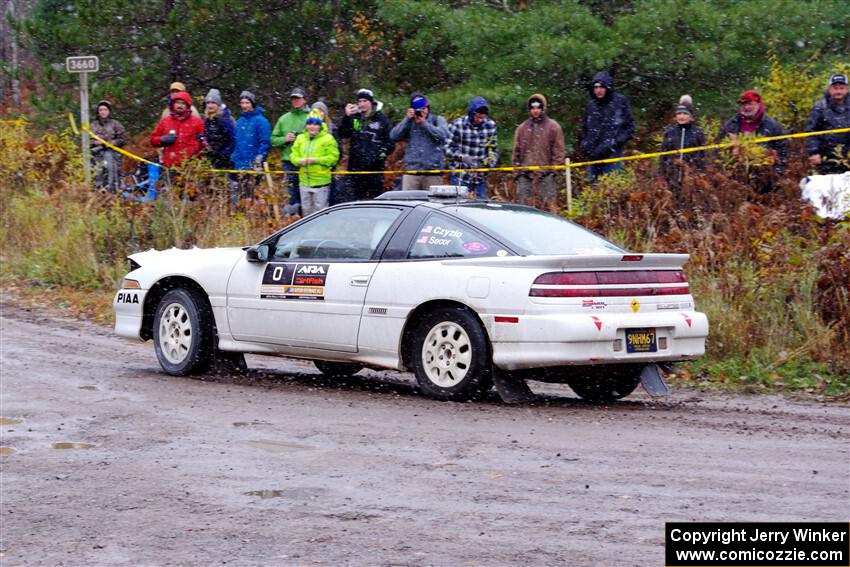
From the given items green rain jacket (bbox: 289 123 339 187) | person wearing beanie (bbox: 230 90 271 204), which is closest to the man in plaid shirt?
green rain jacket (bbox: 289 123 339 187)

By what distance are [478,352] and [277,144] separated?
8.95m

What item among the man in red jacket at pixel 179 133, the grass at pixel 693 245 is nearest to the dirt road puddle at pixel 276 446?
the grass at pixel 693 245

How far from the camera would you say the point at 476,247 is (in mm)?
9891

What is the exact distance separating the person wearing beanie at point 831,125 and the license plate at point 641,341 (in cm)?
521

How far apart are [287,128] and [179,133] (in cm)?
164

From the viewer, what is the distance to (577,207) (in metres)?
15.1

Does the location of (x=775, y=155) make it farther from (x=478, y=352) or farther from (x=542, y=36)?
(x=542, y=36)

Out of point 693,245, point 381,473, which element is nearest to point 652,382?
point 381,473

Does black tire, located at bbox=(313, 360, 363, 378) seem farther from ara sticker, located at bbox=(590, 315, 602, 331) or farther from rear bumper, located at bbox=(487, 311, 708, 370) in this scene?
ara sticker, located at bbox=(590, 315, 602, 331)

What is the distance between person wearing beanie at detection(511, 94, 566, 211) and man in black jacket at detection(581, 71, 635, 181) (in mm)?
400

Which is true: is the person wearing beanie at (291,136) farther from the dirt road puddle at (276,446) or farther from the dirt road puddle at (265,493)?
the dirt road puddle at (265,493)

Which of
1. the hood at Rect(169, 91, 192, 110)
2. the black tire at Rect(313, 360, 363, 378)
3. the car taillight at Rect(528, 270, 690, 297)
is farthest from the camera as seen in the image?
the hood at Rect(169, 91, 192, 110)

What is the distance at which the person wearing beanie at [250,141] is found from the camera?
1806cm

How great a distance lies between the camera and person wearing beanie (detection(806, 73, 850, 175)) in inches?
543
